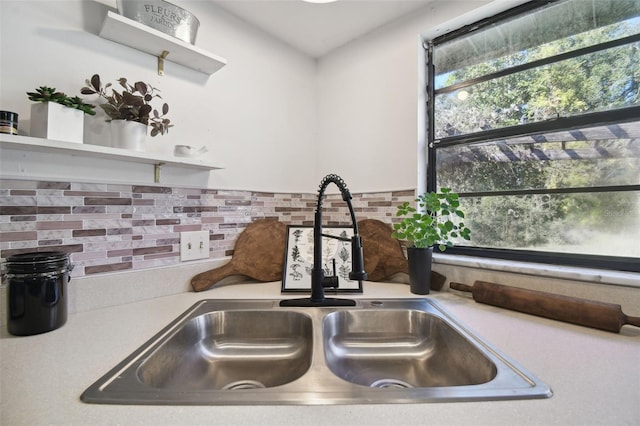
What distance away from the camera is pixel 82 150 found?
830 millimetres

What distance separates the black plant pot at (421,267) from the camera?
3.69 feet

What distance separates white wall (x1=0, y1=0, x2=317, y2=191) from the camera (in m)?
0.86

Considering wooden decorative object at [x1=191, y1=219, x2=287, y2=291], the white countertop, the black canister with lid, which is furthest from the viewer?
wooden decorative object at [x1=191, y1=219, x2=287, y2=291]

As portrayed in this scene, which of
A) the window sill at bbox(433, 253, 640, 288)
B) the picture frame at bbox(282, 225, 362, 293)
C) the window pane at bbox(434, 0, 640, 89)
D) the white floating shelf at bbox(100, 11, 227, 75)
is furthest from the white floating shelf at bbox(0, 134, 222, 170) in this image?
the window pane at bbox(434, 0, 640, 89)

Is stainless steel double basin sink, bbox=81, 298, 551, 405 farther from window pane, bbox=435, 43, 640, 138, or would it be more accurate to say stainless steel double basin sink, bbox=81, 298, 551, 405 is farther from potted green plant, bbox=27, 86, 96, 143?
window pane, bbox=435, 43, 640, 138

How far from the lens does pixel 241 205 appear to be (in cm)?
139

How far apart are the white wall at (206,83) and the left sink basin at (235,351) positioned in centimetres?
64

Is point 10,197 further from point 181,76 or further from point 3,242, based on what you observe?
point 181,76

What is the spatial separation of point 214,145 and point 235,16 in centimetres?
68

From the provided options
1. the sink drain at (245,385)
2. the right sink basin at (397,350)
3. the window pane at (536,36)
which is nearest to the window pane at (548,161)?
the window pane at (536,36)

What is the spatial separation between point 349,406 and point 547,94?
1348 mm

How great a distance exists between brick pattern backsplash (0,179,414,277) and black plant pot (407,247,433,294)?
32cm

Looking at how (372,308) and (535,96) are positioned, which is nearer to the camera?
(372,308)

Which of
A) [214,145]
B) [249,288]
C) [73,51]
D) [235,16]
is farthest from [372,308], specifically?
[235,16]
